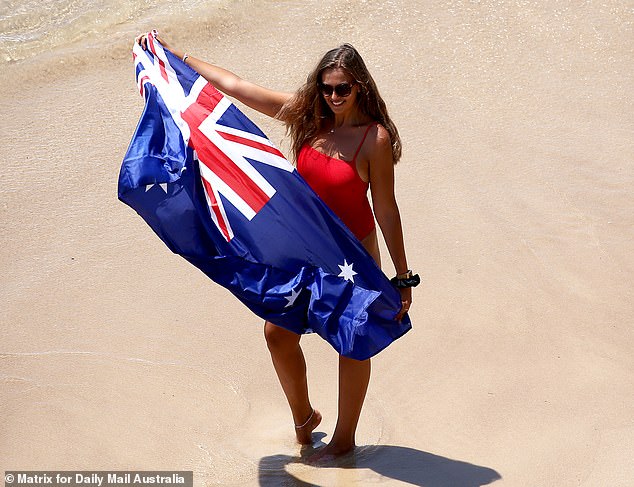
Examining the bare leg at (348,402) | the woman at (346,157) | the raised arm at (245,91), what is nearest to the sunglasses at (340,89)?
the woman at (346,157)

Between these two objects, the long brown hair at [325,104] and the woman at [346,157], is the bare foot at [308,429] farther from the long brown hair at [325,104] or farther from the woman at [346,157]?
the long brown hair at [325,104]

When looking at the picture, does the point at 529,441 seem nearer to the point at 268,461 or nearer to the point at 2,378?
the point at 268,461

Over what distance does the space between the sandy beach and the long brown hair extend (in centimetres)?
128

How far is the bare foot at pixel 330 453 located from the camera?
13.0ft

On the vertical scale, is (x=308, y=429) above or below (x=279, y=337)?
below

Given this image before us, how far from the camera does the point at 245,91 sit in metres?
4.02

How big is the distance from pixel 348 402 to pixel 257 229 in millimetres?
817

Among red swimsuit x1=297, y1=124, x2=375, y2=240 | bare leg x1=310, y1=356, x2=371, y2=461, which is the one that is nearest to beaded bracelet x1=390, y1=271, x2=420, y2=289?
red swimsuit x1=297, y1=124, x2=375, y2=240

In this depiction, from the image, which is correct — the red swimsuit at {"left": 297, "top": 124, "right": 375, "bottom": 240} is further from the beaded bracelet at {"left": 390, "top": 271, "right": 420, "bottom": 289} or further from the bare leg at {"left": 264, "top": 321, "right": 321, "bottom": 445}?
the bare leg at {"left": 264, "top": 321, "right": 321, "bottom": 445}

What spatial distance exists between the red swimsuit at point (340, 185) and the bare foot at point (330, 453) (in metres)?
0.87

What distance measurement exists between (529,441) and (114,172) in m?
3.29

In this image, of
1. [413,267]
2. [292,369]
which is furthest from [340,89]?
[413,267]

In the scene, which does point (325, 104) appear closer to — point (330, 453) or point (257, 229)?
point (257, 229)

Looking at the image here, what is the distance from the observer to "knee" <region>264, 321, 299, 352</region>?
→ 3.84 meters
